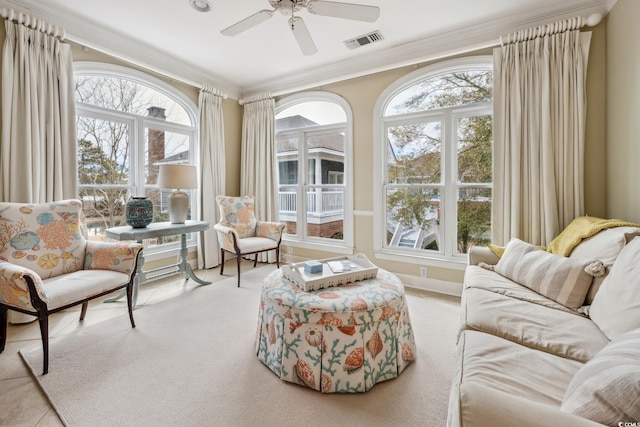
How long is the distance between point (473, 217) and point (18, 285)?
12.1 feet

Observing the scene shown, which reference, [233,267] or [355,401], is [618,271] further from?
[233,267]

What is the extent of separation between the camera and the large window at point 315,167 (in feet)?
12.9

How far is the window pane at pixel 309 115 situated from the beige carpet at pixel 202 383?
9.03 ft

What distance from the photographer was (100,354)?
1966mm

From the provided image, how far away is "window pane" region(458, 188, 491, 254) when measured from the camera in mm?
3088

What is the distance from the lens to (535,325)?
1438 mm

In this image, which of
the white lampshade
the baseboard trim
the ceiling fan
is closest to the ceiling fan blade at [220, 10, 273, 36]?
the ceiling fan

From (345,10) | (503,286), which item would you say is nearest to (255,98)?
(345,10)

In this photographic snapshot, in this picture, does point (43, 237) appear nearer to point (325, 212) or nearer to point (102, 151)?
point (102, 151)

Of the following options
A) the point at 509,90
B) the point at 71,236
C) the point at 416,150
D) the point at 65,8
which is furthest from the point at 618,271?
the point at 65,8

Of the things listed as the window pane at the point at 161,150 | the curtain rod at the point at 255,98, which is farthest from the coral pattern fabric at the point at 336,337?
the curtain rod at the point at 255,98

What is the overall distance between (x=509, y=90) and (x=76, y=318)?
14.1 ft

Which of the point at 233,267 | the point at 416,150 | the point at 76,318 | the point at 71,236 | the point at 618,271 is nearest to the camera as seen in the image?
the point at 618,271

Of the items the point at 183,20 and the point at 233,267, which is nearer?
the point at 183,20
